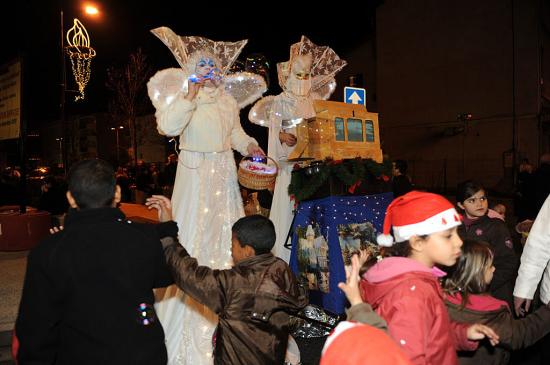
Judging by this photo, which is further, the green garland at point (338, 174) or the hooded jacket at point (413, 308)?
the green garland at point (338, 174)

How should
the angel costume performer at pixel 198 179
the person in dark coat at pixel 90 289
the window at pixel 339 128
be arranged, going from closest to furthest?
the person in dark coat at pixel 90 289 → the angel costume performer at pixel 198 179 → the window at pixel 339 128

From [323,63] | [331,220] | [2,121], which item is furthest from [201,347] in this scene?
[2,121]

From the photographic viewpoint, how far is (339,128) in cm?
504

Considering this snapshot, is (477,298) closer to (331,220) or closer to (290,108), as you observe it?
(331,220)

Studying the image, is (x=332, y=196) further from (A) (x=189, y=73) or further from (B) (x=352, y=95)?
(B) (x=352, y=95)

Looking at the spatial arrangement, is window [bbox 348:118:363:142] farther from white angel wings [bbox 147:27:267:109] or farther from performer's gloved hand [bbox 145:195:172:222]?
performer's gloved hand [bbox 145:195:172:222]

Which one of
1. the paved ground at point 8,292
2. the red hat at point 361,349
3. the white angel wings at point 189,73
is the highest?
the white angel wings at point 189,73

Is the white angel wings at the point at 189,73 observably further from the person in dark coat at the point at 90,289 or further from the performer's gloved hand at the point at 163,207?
the person in dark coat at the point at 90,289

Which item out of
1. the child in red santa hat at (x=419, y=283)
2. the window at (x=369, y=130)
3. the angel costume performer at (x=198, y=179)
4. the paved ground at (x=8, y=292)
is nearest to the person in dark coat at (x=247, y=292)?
the child in red santa hat at (x=419, y=283)

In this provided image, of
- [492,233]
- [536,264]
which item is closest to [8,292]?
[492,233]

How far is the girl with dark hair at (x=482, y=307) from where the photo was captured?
2.79 m

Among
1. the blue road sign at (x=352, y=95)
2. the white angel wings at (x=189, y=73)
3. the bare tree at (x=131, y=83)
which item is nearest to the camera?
the white angel wings at (x=189, y=73)

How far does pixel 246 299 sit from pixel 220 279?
0.20 m

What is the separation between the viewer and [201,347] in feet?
13.6
